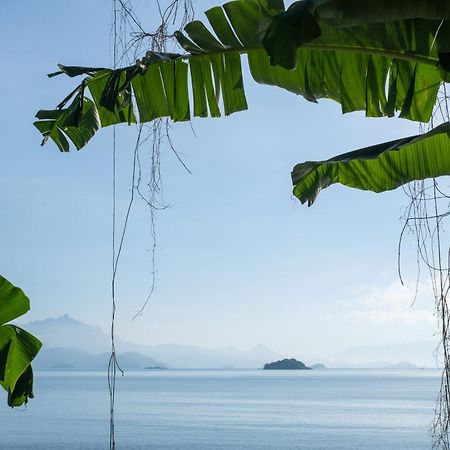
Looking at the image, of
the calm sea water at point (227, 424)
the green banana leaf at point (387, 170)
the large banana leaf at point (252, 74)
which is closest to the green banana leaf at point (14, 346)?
the large banana leaf at point (252, 74)

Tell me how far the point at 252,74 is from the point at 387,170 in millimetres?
539

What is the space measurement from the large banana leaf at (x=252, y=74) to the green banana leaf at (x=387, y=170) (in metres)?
0.10

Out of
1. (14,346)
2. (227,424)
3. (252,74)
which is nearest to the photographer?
(252,74)

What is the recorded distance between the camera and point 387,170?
2.65 meters

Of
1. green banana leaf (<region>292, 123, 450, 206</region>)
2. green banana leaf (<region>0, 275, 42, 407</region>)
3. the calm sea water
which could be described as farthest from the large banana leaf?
the calm sea water

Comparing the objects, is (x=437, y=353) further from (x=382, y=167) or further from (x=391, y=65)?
(x=391, y=65)

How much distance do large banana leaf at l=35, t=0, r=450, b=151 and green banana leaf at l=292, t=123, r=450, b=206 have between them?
101mm

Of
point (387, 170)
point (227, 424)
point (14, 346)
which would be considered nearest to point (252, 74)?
point (387, 170)

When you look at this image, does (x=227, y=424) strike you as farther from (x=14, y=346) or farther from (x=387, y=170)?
(x=387, y=170)

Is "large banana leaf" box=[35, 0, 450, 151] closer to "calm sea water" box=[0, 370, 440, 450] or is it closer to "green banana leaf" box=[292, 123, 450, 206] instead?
"green banana leaf" box=[292, 123, 450, 206]

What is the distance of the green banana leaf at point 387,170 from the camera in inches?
102

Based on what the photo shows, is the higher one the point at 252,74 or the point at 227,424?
the point at 252,74

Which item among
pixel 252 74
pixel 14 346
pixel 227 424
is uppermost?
pixel 252 74

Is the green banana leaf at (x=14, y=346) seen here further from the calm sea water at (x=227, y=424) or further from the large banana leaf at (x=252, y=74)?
the calm sea water at (x=227, y=424)
